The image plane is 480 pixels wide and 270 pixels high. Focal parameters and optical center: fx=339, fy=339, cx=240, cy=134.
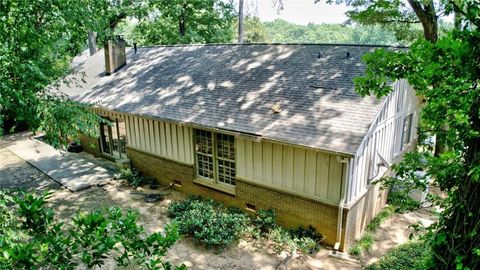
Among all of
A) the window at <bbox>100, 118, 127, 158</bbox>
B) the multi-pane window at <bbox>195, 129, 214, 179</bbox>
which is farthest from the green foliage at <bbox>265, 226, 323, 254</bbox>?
the window at <bbox>100, 118, 127, 158</bbox>

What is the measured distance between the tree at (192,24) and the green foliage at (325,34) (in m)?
75.9

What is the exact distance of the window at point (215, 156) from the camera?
1048 cm

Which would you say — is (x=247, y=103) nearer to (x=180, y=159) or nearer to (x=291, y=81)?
(x=291, y=81)

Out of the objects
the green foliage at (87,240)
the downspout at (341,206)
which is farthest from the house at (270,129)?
the green foliage at (87,240)

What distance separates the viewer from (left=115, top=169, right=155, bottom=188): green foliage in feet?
41.1

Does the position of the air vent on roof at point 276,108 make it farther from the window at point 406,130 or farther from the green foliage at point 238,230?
the window at point 406,130

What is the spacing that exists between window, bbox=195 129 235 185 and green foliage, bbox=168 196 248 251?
3.74 ft

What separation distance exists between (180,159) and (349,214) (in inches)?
234

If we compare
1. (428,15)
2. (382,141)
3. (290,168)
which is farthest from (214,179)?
(428,15)

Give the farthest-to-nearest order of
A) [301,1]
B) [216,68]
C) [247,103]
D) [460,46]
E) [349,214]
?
[301,1]
[216,68]
[247,103]
[349,214]
[460,46]

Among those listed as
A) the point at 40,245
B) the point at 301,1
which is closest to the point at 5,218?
the point at 40,245

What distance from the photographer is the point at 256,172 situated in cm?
978

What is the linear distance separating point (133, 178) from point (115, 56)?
7.05m

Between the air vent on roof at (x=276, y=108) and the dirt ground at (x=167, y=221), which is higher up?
the air vent on roof at (x=276, y=108)
